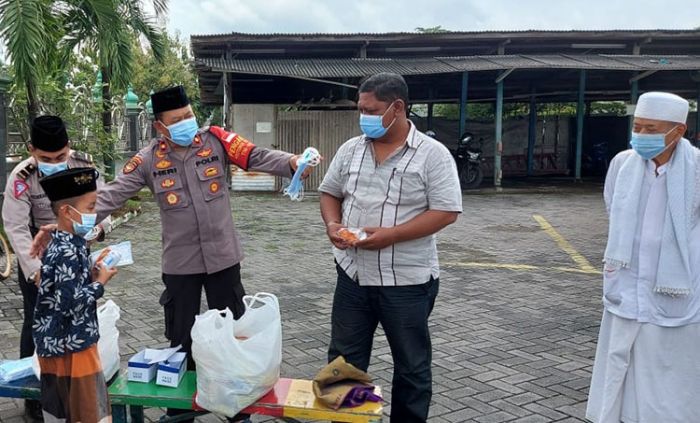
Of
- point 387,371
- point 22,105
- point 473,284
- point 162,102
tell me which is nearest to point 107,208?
point 162,102

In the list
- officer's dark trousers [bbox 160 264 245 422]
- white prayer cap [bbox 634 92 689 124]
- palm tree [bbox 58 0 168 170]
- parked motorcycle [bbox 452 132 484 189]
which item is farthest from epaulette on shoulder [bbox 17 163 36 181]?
parked motorcycle [bbox 452 132 484 189]

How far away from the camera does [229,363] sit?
110 inches

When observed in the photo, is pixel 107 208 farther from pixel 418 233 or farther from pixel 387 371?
pixel 387 371

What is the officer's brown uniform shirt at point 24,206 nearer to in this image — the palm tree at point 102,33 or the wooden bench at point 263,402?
the wooden bench at point 263,402

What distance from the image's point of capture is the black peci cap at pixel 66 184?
260 centimetres

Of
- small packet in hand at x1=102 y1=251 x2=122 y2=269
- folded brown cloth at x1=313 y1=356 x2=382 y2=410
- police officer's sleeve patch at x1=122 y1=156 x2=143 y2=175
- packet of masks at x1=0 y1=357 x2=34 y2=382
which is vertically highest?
police officer's sleeve patch at x1=122 y1=156 x2=143 y2=175

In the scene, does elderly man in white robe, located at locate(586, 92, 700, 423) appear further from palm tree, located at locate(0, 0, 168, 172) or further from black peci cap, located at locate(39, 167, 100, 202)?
palm tree, located at locate(0, 0, 168, 172)

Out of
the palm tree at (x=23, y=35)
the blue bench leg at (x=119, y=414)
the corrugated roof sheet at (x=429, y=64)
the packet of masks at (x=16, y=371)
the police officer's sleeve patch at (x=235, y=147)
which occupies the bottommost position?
the blue bench leg at (x=119, y=414)

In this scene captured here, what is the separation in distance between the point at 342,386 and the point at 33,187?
75.8 inches

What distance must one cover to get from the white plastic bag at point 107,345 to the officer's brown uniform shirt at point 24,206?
0.47 metres

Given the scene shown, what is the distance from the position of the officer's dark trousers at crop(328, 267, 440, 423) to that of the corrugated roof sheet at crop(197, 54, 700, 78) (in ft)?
35.6

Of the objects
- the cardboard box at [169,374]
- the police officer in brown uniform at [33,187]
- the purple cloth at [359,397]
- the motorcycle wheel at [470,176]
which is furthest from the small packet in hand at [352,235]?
the motorcycle wheel at [470,176]

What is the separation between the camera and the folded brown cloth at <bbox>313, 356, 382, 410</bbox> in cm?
282

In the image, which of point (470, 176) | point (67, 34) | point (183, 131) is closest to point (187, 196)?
point (183, 131)
